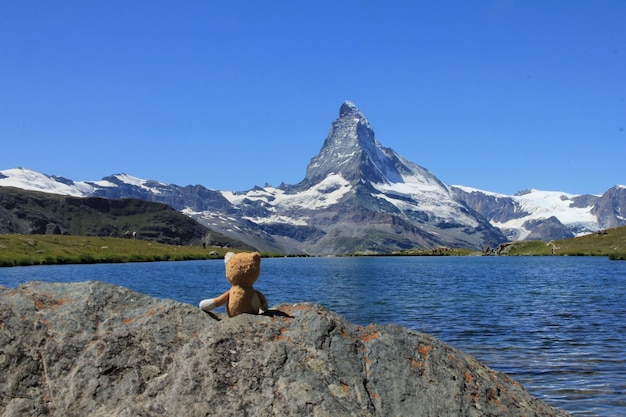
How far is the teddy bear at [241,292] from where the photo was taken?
1198 cm

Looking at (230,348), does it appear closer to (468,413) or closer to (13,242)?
(468,413)

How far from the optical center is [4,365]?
9.59 m

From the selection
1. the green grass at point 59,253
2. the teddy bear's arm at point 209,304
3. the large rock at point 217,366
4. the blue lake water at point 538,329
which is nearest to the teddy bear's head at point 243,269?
the teddy bear's arm at point 209,304

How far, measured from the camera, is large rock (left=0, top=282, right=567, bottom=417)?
29.3ft

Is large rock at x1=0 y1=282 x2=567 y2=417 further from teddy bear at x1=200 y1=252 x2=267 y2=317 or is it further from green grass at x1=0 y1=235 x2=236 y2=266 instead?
green grass at x1=0 y1=235 x2=236 y2=266

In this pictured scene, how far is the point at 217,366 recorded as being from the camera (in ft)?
29.9

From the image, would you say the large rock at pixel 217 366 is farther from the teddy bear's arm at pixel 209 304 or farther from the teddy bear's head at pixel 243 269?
the teddy bear's head at pixel 243 269

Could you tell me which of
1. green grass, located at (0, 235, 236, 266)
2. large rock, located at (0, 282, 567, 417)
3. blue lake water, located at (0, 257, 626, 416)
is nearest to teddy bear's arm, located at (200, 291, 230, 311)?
large rock, located at (0, 282, 567, 417)

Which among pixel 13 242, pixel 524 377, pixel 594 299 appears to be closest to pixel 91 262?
pixel 13 242

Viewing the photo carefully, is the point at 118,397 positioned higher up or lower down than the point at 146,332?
lower down

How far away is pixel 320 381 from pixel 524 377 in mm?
15818

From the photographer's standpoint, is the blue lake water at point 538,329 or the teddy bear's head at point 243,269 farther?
the blue lake water at point 538,329

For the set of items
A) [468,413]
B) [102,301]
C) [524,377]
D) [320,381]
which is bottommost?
[524,377]

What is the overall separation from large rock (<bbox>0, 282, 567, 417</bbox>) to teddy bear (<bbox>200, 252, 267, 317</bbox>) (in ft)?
3.34
